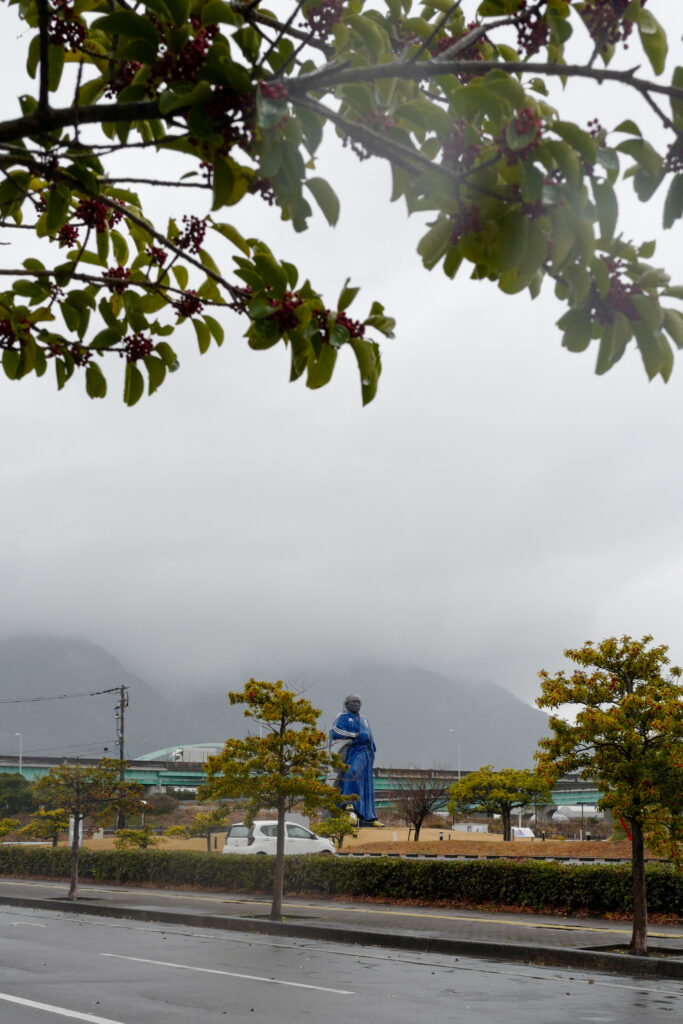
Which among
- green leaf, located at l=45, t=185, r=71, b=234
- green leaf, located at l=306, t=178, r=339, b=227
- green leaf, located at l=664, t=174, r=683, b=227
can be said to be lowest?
green leaf, located at l=664, t=174, r=683, b=227

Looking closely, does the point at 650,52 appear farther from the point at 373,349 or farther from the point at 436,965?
the point at 436,965

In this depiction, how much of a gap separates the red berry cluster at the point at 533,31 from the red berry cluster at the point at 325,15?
49 centimetres

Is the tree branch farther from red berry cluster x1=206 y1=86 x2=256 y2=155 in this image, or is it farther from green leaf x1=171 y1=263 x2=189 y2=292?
green leaf x1=171 y1=263 x2=189 y2=292

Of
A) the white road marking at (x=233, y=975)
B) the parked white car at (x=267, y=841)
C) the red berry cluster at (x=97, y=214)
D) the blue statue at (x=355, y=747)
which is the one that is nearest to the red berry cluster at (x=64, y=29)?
the red berry cluster at (x=97, y=214)

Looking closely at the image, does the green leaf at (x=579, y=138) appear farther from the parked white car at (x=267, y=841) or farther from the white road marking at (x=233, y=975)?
the parked white car at (x=267, y=841)

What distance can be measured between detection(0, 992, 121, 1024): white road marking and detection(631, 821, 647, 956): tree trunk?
25.9 ft

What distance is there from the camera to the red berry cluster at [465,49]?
3.21 meters

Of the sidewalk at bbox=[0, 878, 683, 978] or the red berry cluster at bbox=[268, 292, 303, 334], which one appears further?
the sidewalk at bbox=[0, 878, 683, 978]

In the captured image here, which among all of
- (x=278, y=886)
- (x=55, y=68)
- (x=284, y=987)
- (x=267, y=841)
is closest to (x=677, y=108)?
(x=55, y=68)

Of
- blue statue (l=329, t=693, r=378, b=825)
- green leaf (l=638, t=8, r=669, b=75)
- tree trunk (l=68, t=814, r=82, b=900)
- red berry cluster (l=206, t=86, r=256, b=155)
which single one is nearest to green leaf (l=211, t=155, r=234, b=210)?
red berry cluster (l=206, t=86, r=256, b=155)

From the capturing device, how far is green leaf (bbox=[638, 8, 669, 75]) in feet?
8.34

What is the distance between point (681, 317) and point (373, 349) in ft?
2.64

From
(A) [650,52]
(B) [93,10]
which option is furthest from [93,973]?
(A) [650,52]

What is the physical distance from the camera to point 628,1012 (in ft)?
34.4
